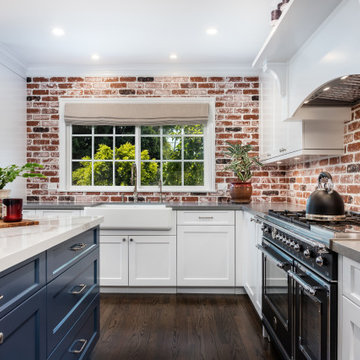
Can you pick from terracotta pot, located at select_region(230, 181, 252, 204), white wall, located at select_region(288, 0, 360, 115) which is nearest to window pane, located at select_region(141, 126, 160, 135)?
terracotta pot, located at select_region(230, 181, 252, 204)

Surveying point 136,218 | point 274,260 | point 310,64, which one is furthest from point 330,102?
point 136,218

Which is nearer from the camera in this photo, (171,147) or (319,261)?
(319,261)

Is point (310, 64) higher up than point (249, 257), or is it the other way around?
point (310, 64)

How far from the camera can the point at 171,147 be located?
4070mm

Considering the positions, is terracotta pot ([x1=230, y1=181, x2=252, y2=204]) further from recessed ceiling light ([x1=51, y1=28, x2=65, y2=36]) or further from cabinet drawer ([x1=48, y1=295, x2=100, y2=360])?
recessed ceiling light ([x1=51, y1=28, x2=65, y2=36])

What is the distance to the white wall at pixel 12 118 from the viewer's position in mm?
Result: 3535

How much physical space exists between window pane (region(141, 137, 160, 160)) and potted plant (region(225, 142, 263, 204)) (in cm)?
87

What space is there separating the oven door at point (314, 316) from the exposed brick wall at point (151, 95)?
229 cm

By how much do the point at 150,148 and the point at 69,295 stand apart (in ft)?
8.65

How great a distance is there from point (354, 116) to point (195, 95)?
2001mm

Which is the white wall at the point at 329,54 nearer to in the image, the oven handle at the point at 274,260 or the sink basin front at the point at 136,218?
the oven handle at the point at 274,260

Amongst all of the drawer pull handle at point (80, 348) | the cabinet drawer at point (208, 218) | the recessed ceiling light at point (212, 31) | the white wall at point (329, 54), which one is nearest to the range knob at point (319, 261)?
the white wall at point (329, 54)

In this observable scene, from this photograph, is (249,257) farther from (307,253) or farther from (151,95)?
(151,95)

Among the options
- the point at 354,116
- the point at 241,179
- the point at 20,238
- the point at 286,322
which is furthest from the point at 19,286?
the point at 241,179
